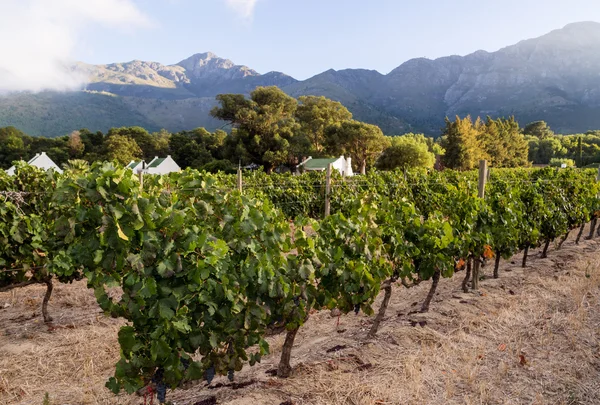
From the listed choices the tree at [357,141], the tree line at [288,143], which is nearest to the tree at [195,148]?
the tree line at [288,143]

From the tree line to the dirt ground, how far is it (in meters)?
27.3

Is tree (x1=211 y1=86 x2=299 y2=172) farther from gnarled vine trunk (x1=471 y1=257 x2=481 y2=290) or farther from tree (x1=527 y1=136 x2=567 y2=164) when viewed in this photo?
tree (x1=527 y1=136 x2=567 y2=164)

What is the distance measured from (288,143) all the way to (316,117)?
12.9 m

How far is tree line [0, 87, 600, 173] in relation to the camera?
131 ft

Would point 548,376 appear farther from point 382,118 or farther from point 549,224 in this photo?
point 382,118

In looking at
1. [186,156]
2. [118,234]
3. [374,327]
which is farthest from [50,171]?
[186,156]

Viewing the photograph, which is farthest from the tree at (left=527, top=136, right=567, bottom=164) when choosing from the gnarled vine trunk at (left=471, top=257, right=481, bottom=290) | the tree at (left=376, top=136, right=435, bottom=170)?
the gnarled vine trunk at (left=471, top=257, right=481, bottom=290)

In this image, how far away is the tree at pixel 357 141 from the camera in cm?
4266

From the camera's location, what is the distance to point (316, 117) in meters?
50.7

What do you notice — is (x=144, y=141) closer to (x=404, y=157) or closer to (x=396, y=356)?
(x=404, y=157)

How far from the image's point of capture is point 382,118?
18150 cm

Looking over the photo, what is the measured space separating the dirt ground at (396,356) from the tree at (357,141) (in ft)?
121

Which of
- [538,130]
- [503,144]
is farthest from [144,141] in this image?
[538,130]

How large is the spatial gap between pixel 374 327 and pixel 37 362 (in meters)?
3.99
